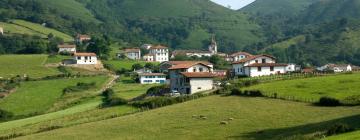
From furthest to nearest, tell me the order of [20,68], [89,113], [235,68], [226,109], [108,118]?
[20,68], [235,68], [89,113], [108,118], [226,109]

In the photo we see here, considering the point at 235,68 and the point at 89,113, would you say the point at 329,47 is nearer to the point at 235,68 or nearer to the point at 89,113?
the point at 235,68

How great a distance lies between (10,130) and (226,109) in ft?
77.5

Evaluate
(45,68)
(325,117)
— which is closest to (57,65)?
(45,68)

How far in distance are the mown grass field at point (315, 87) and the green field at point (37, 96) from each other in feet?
114

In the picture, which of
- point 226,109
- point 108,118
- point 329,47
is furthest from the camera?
point 329,47

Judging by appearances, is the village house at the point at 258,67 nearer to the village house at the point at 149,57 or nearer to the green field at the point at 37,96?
the green field at the point at 37,96

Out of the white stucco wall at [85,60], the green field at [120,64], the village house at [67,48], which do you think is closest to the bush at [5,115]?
the green field at [120,64]

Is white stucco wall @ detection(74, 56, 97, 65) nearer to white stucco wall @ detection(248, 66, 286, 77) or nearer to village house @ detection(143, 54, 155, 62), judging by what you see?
village house @ detection(143, 54, 155, 62)

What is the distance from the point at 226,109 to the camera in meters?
51.1

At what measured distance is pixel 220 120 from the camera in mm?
45969

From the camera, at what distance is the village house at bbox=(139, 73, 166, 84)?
106688 mm

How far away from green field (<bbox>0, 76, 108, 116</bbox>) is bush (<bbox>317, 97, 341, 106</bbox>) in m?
42.8

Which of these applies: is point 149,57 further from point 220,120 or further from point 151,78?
point 220,120

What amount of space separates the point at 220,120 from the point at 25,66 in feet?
283
